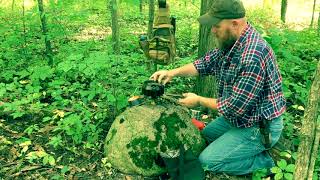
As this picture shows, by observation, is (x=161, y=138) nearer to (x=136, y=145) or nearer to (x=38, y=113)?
(x=136, y=145)

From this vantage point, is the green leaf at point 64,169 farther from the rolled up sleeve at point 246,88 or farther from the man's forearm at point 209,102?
the rolled up sleeve at point 246,88

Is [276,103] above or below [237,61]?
below

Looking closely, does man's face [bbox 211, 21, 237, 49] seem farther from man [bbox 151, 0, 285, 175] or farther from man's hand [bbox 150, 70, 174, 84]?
man's hand [bbox 150, 70, 174, 84]

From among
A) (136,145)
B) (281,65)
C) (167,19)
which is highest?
(167,19)

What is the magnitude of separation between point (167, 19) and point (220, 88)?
51.5 inches

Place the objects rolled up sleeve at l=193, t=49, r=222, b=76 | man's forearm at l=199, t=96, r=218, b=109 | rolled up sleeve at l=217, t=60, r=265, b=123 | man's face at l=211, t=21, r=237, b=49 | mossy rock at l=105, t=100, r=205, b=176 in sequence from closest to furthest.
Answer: rolled up sleeve at l=217, t=60, r=265, b=123 → man's face at l=211, t=21, r=237, b=49 → man's forearm at l=199, t=96, r=218, b=109 → mossy rock at l=105, t=100, r=205, b=176 → rolled up sleeve at l=193, t=49, r=222, b=76

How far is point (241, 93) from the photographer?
3570mm

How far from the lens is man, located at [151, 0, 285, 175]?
3564 mm

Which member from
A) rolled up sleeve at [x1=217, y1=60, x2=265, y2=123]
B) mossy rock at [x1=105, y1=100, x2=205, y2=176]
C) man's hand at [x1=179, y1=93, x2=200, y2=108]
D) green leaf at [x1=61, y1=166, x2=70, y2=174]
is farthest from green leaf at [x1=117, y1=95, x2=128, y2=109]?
rolled up sleeve at [x1=217, y1=60, x2=265, y2=123]

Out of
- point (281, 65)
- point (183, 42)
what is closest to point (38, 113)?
point (281, 65)

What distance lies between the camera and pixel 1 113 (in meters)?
4.82

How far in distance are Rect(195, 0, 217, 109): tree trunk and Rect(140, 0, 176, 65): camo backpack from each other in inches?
20.0

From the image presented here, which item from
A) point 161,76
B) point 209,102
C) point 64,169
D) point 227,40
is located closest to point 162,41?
point 161,76

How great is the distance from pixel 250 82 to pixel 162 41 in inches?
58.8
